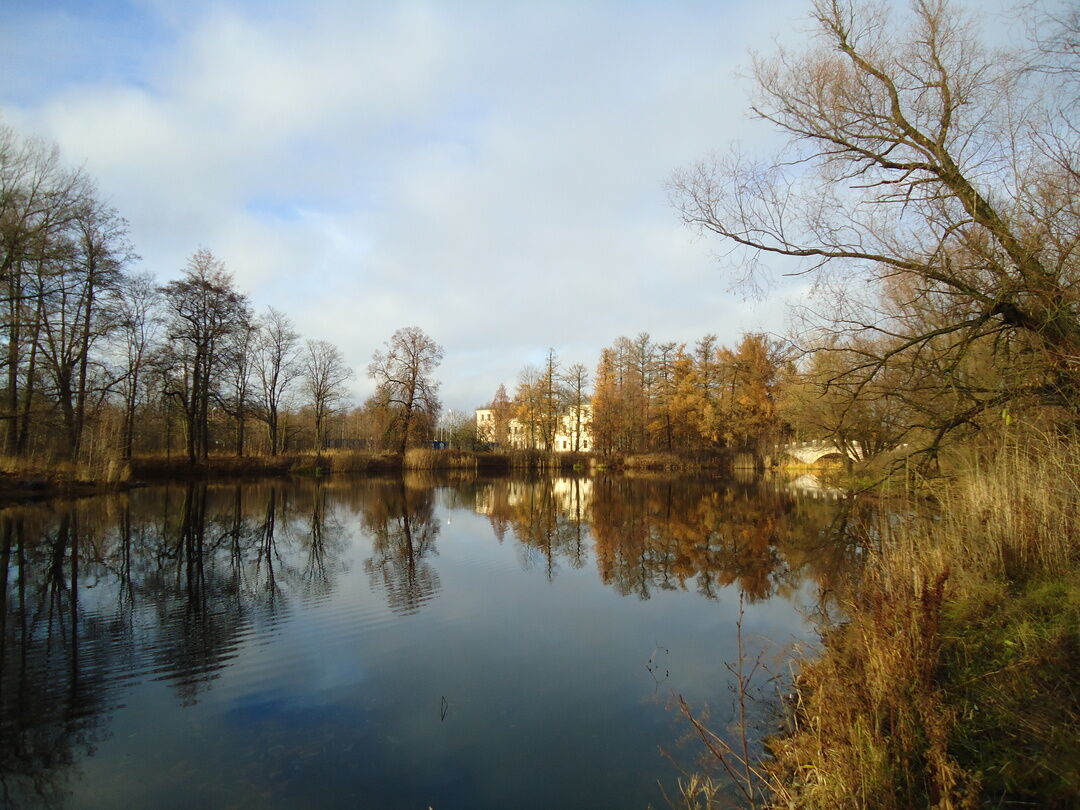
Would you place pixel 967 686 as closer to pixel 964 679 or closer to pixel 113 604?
pixel 964 679

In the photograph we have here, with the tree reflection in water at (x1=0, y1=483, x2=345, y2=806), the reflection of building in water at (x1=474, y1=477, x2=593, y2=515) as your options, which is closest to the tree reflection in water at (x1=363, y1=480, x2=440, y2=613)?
the tree reflection in water at (x1=0, y1=483, x2=345, y2=806)

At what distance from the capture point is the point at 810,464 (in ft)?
126

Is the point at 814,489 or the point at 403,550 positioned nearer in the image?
the point at 403,550

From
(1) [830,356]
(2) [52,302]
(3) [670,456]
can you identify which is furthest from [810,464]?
(2) [52,302]

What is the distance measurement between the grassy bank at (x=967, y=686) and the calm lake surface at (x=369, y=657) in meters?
1.23

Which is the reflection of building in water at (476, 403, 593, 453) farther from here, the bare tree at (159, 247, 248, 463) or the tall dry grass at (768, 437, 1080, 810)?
the tall dry grass at (768, 437, 1080, 810)

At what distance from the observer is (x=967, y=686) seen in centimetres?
381

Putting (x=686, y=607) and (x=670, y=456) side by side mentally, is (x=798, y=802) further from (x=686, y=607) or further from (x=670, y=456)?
(x=670, y=456)

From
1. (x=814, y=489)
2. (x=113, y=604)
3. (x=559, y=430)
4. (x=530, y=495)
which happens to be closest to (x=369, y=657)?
(x=113, y=604)

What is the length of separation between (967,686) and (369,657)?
524 centimetres

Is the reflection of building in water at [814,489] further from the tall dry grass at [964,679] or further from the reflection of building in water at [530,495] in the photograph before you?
the tall dry grass at [964,679]

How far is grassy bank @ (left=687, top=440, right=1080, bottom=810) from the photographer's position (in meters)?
2.79

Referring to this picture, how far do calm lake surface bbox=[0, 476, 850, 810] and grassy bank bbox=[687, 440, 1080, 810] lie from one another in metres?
1.23

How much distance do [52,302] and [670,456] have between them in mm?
33196
